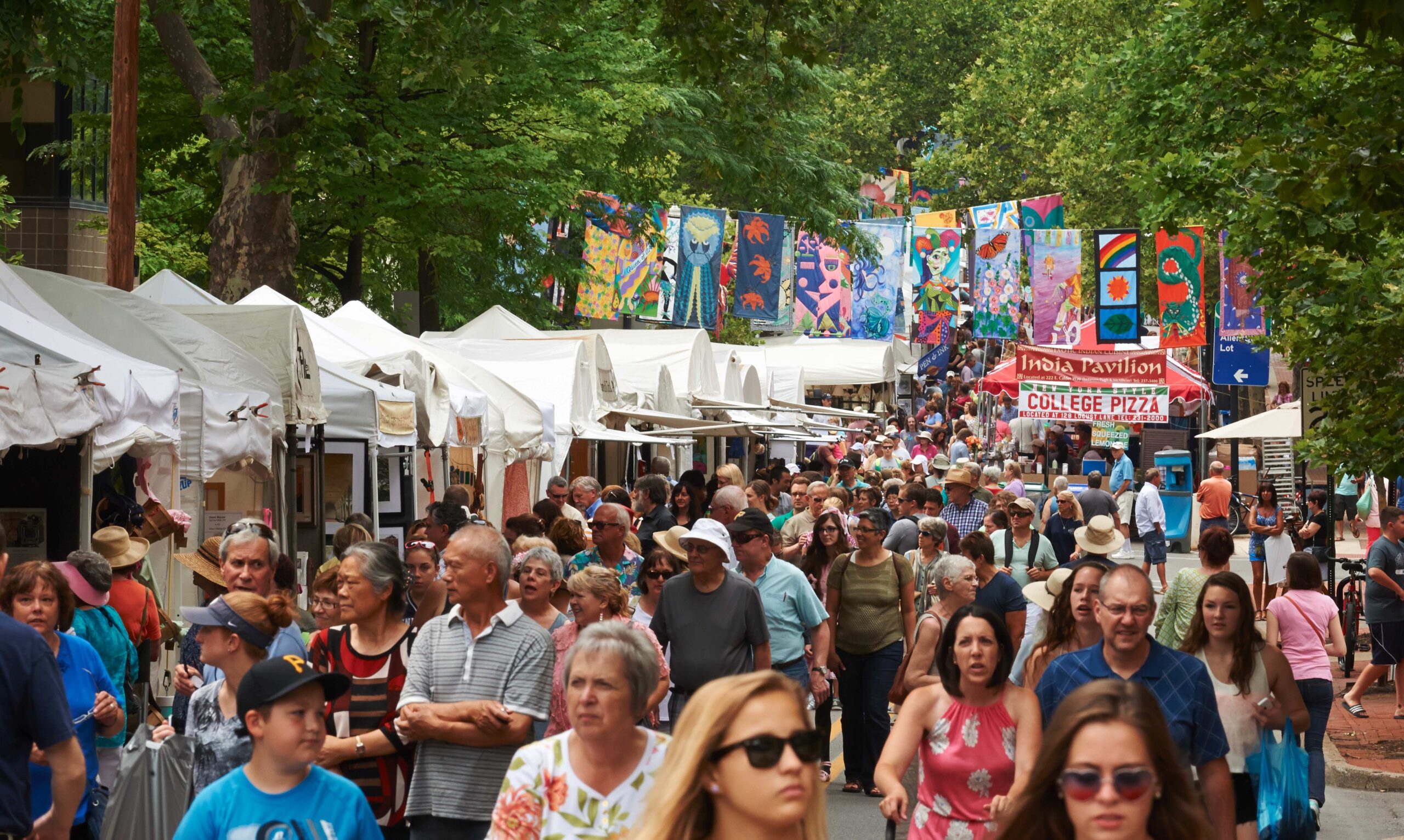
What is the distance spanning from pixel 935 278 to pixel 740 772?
1425 inches

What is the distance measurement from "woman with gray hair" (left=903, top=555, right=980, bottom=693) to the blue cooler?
23.6 metres

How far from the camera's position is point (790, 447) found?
40.9m

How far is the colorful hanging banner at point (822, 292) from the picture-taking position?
123ft

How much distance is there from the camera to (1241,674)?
7.10 metres

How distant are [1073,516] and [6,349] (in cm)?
1116

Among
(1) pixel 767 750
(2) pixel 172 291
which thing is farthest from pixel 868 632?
(2) pixel 172 291

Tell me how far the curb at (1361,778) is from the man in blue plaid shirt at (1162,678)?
6.23 meters

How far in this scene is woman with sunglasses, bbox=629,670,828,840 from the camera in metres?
3.14

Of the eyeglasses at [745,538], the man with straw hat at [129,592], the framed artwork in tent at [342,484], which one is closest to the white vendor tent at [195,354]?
the man with straw hat at [129,592]

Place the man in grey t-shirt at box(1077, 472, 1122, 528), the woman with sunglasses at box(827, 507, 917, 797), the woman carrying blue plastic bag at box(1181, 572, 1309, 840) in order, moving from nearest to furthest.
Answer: the woman carrying blue plastic bag at box(1181, 572, 1309, 840) → the woman with sunglasses at box(827, 507, 917, 797) → the man in grey t-shirt at box(1077, 472, 1122, 528)

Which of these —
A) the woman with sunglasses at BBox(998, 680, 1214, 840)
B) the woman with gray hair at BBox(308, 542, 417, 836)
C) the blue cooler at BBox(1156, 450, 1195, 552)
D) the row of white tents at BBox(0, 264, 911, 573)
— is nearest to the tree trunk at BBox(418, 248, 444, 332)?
the row of white tents at BBox(0, 264, 911, 573)

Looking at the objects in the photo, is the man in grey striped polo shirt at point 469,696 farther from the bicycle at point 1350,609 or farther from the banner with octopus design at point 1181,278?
the banner with octopus design at point 1181,278

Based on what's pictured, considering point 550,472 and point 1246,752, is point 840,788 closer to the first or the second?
point 1246,752

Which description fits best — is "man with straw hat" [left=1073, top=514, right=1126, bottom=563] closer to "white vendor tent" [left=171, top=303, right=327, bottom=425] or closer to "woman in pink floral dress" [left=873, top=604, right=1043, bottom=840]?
"woman in pink floral dress" [left=873, top=604, right=1043, bottom=840]
